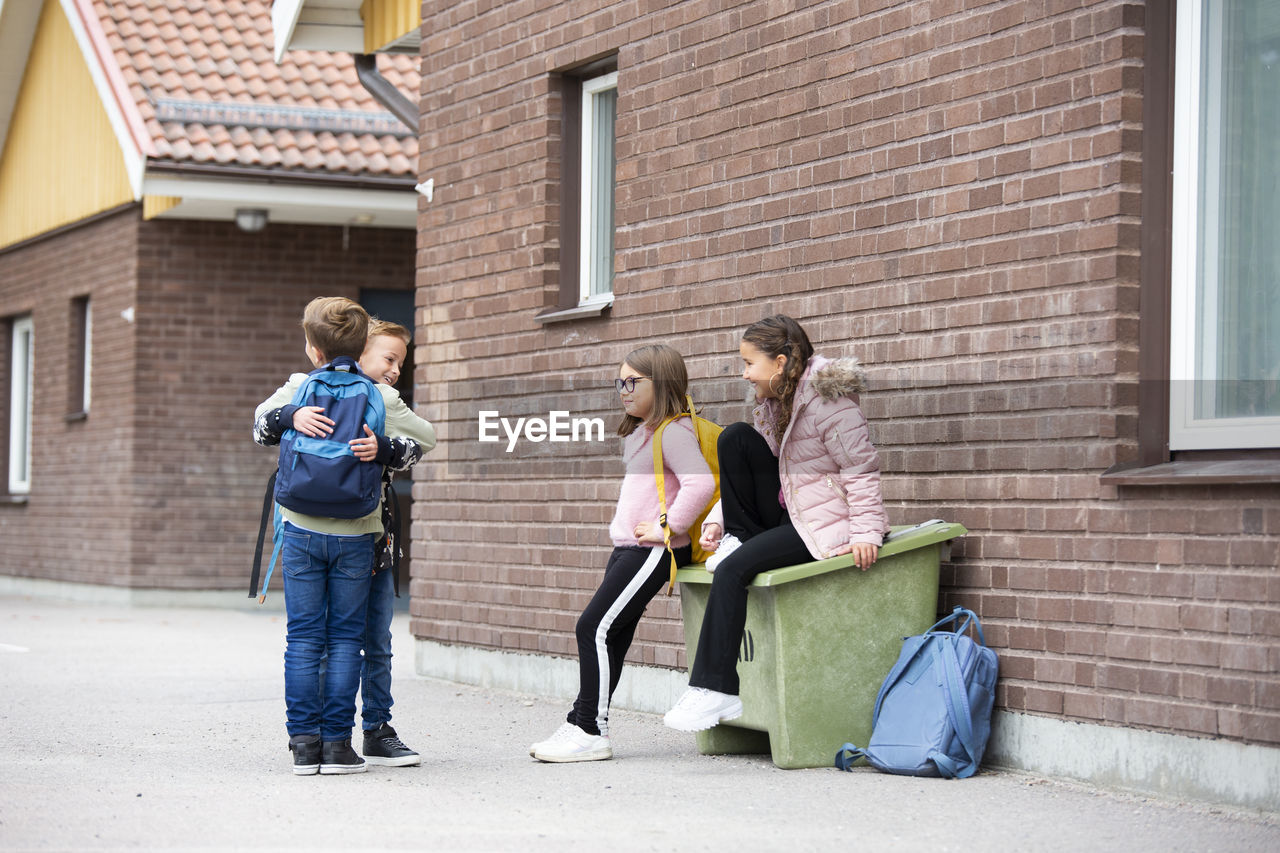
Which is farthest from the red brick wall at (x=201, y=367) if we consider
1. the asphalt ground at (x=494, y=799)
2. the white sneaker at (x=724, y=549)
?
the white sneaker at (x=724, y=549)

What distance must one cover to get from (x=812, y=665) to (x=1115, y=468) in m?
1.34

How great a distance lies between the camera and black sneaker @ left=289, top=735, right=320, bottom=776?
22.2 feet

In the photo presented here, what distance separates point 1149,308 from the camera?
638cm

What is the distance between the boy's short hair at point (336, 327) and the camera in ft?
22.2

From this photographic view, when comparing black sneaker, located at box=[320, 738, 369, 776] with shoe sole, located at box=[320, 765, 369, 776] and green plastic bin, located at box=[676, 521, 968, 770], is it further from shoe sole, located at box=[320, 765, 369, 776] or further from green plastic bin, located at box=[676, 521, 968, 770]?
green plastic bin, located at box=[676, 521, 968, 770]

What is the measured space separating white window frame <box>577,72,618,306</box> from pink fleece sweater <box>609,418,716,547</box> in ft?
9.12

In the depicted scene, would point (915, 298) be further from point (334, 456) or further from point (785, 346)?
point (334, 456)

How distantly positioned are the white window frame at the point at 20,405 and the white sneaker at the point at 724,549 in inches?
619

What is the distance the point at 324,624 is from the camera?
679 cm

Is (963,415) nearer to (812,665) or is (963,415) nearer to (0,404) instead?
(812,665)

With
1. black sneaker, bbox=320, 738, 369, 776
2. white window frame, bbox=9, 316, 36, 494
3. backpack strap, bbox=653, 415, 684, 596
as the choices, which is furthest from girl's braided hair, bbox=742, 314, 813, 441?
white window frame, bbox=9, 316, 36, 494

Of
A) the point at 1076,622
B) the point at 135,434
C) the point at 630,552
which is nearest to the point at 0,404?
the point at 135,434

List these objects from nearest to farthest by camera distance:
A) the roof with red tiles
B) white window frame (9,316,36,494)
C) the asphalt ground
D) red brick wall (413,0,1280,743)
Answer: the asphalt ground < red brick wall (413,0,1280,743) < the roof with red tiles < white window frame (9,316,36,494)

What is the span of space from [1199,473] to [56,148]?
53.2 feet
